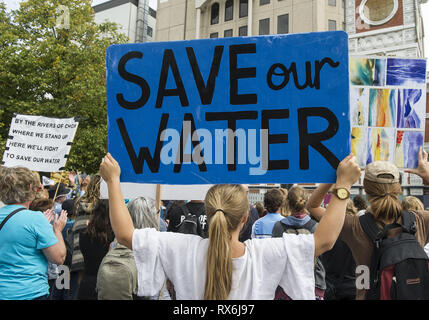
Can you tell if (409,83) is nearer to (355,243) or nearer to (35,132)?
(355,243)

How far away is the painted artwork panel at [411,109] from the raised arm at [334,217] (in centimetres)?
194

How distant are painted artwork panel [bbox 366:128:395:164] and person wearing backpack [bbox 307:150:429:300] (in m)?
1.34

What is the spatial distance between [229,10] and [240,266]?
3468 cm

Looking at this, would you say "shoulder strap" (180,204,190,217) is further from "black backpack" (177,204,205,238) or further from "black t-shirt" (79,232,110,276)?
"black t-shirt" (79,232,110,276)

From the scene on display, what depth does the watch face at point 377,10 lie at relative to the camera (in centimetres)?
2690

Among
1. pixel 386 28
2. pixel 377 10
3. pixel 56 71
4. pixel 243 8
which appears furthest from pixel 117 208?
pixel 243 8

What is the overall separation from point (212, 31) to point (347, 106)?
33725mm

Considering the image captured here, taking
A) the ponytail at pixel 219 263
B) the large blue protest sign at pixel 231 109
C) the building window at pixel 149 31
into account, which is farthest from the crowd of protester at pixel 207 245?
the building window at pixel 149 31

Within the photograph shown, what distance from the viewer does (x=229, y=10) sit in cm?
3341

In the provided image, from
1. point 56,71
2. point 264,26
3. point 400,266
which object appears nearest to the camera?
point 400,266

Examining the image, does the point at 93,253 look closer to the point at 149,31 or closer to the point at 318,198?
the point at 318,198

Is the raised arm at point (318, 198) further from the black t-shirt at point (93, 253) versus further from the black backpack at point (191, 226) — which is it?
the black backpack at point (191, 226)

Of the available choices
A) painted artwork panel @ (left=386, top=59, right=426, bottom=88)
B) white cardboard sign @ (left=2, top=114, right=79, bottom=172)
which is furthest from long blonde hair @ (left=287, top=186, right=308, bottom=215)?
white cardboard sign @ (left=2, top=114, right=79, bottom=172)
